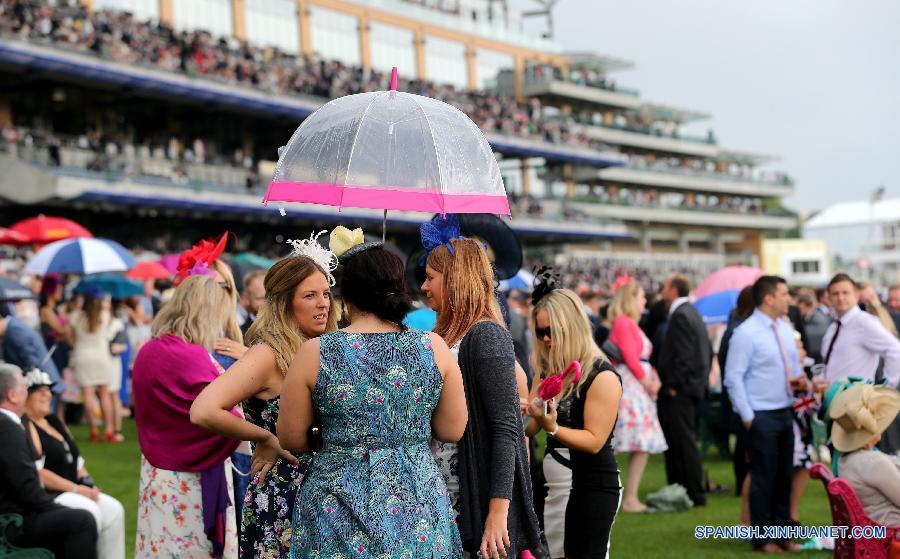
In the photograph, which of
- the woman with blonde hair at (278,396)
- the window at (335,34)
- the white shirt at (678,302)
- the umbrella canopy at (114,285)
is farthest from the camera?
the window at (335,34)

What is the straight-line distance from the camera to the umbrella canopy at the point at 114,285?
1614 centimetres

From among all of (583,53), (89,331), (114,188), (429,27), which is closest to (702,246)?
(583,53)

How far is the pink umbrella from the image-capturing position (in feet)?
45.6

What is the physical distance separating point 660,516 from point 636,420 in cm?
84

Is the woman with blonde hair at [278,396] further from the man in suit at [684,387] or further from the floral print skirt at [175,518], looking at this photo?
the man in suit at [684,387]

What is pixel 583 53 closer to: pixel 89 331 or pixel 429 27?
pixel 429 27

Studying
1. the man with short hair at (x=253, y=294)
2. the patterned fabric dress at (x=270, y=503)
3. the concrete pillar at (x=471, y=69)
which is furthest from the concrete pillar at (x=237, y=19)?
the patterned fabric dress at (x=270, y=503)

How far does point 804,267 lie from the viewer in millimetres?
82688

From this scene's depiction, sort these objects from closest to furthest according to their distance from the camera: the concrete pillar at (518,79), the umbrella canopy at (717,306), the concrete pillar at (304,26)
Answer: the umbrella canopy at (717,306)
the concrete pillar at (304,26)
the concrete pillar at (518,79)

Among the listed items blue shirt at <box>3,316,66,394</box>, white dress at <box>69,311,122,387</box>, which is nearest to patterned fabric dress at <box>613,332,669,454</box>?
blue shirt at <box>3,316,66,394</box>

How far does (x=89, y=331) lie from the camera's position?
14938mm

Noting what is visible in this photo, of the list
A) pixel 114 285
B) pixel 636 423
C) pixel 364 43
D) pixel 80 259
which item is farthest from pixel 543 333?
pixel 364 43

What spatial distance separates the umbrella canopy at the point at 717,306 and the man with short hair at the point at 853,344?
16.6 ft

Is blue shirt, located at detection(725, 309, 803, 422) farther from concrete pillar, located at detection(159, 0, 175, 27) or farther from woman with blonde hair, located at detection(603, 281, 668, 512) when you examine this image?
concrete pillar, located at detection(159, 0, 175, 27)
